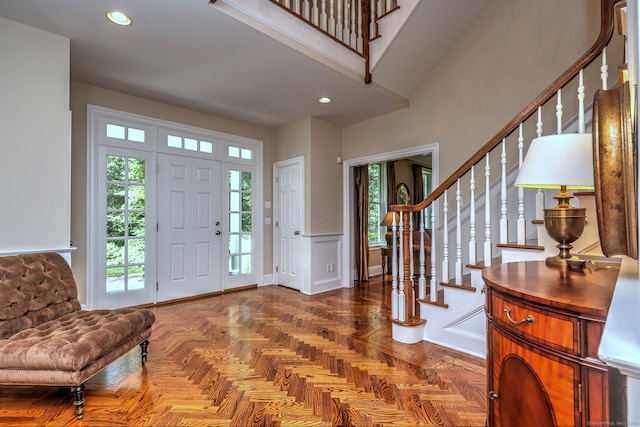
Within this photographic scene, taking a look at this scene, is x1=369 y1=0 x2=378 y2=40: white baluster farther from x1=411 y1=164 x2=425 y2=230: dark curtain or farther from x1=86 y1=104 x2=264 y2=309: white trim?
x1=411 y1=164 x2=425 y2=230: dark curtain

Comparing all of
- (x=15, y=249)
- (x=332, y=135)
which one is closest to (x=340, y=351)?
(x=15, y=249)

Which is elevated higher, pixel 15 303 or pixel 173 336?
pixel 15 303

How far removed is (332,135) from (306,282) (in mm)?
Result: 2255

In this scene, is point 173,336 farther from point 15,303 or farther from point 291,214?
point 291,214

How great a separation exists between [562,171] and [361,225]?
13.2 feet

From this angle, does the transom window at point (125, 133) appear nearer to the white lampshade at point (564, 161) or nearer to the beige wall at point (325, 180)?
the beige wall at point (325, 180)

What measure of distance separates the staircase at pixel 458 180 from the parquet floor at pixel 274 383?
305 mm

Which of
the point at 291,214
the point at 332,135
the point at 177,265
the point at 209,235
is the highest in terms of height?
the point at 332,135

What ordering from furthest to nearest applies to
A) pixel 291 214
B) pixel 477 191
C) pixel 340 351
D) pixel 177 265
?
1. pixel 291 214
2. pixel 177 265
3. pixel 477 191
4. pixel 340 351

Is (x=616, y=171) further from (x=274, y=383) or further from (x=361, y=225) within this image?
(x=361, y=225)

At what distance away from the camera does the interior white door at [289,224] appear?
15.0ft

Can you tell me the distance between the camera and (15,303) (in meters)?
1.89

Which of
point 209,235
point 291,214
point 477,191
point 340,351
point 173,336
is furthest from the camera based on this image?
point 291,214

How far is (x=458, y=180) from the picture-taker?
7.96 feet
